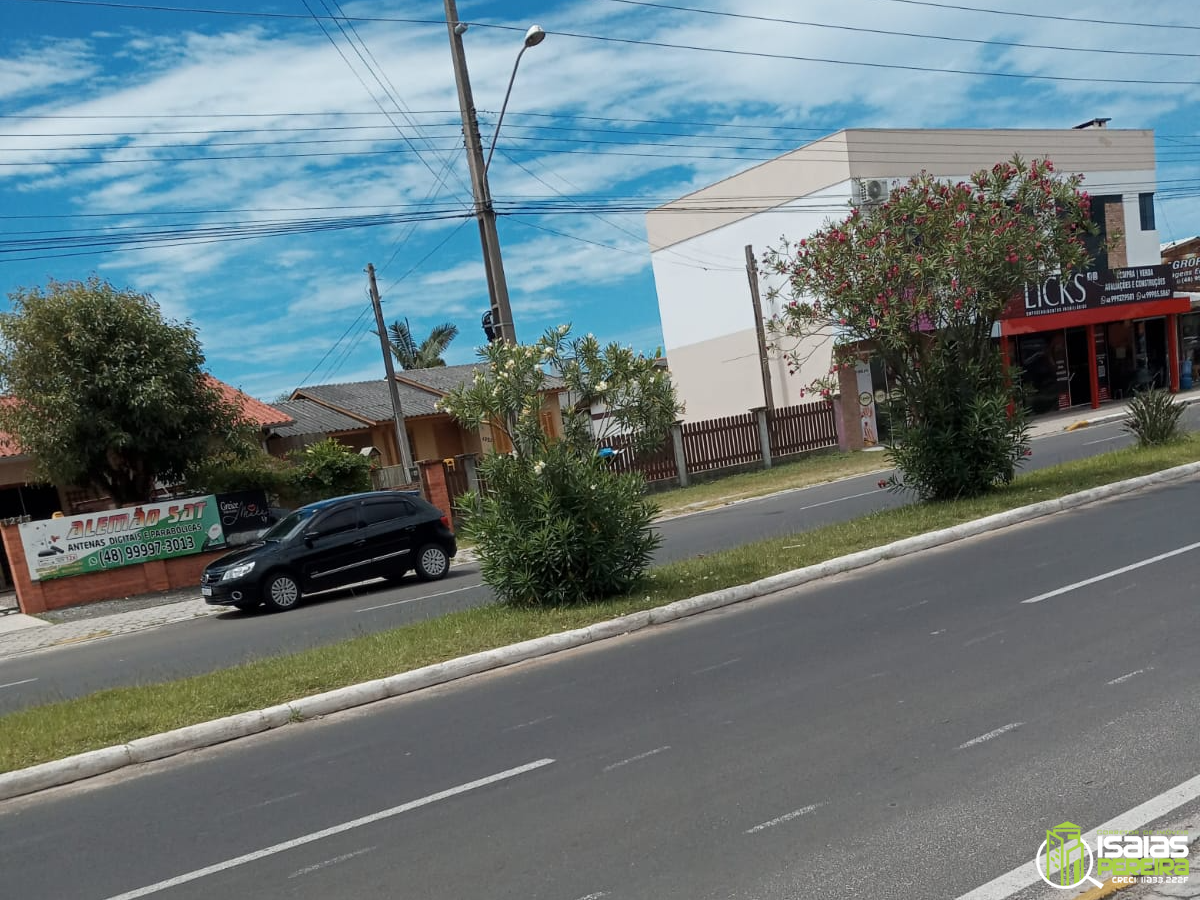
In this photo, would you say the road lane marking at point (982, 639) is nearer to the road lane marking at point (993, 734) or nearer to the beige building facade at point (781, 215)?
the road lane marking at point (993, 734)

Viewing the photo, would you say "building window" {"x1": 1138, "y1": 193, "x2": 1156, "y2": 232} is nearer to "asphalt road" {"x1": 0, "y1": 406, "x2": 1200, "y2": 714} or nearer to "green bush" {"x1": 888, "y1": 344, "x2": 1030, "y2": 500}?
"asphalt road" {"x1": 0, "y1": 406, "x2": 1200, "y2": 714}

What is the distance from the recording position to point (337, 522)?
15289mm

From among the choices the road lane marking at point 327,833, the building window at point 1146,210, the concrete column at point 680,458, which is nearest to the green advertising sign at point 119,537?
the concrete column at point 680,458

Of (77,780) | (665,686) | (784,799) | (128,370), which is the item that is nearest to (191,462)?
(128,370)

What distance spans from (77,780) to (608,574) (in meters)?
5.22

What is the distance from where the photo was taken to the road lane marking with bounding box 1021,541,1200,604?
8.27 metres

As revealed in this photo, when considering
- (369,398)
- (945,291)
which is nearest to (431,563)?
(945,291)

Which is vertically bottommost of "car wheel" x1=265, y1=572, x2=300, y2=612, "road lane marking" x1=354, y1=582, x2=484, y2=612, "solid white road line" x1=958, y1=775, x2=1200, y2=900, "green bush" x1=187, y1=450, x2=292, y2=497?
"road lane marking" x1=354, y1=582, x2=484, y2=612

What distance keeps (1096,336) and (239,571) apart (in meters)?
30.8

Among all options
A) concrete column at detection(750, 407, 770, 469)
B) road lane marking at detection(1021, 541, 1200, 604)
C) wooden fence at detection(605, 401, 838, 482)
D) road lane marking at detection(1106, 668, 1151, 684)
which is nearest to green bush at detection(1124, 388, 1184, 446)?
road lane marking at detection(1021, 541, 1200, 604)

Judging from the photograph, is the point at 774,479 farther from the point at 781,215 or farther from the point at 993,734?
the point at 993,734

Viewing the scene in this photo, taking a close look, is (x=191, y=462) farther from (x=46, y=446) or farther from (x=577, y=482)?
(x=577, y=482)

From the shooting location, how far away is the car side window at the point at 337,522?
1520 centimetres

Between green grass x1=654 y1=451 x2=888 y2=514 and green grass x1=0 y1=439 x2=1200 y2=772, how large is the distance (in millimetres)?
→ 8959
